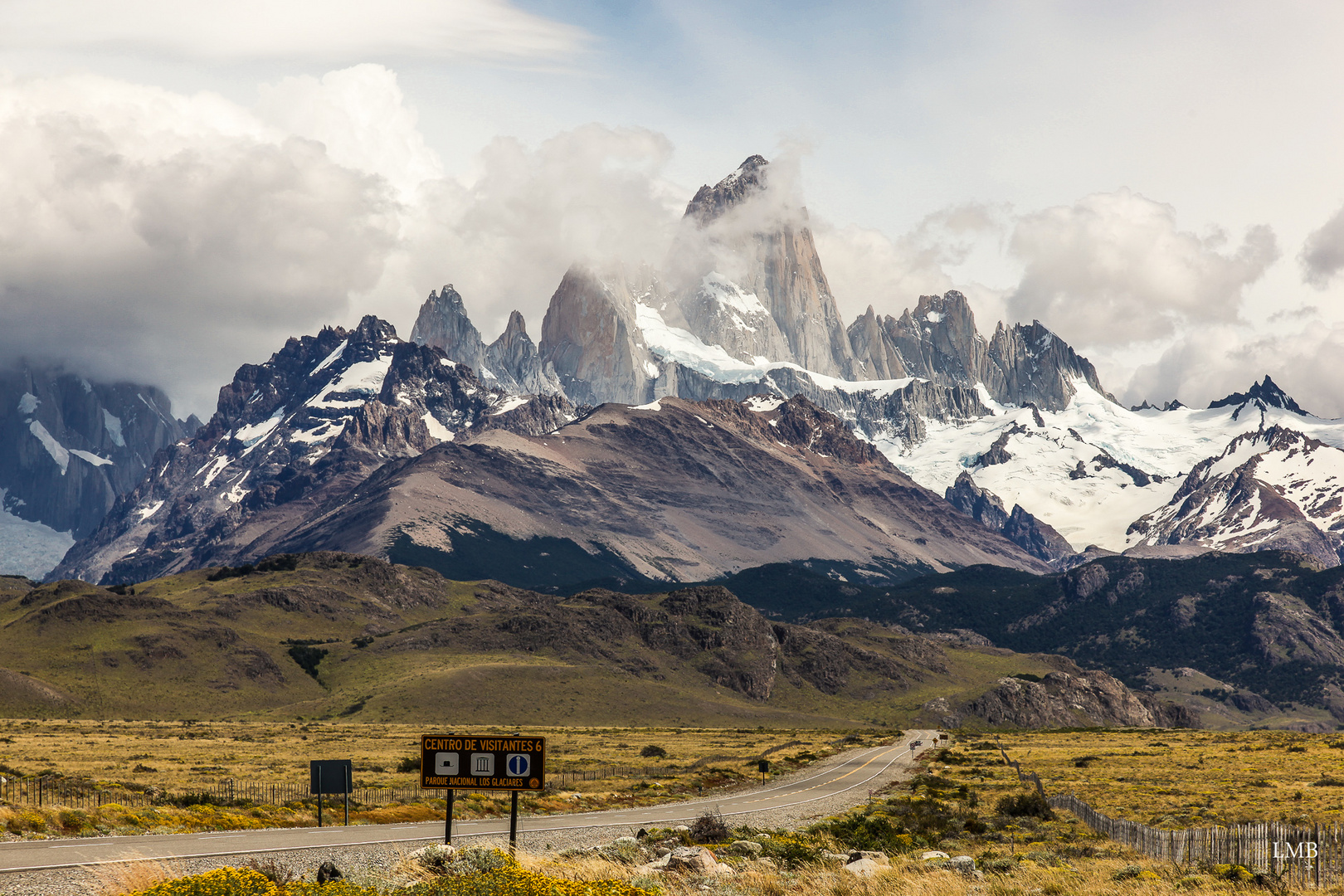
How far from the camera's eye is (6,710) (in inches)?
7825

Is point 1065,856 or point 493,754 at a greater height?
point 493,754

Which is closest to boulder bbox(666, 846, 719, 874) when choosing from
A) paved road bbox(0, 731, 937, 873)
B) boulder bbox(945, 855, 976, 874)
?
boulder bbox(945, 855, 976, 874)

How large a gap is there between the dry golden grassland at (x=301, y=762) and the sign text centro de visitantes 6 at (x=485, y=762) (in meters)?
18.2

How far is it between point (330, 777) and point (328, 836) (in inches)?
246

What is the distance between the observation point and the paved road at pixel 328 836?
3709 centimetres

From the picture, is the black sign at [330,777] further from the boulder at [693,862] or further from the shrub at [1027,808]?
the shrub at [1027,808]

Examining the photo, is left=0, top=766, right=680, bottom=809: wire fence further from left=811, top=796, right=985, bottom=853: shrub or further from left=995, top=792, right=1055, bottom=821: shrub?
left=995, top=792, right=1055, bottom=821: shrub

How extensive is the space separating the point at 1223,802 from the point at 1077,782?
18282 millimetres

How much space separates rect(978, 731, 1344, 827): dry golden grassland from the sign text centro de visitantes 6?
2980 cm

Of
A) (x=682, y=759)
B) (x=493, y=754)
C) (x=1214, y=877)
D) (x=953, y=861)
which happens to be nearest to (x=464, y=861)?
(x=493, y=754)

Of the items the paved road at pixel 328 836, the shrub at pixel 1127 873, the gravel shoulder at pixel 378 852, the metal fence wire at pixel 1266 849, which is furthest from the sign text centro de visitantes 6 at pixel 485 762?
the metal fence wire at pixel 1266 849

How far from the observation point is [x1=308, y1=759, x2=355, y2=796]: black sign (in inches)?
2057

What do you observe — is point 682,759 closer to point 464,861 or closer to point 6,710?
point 464,861

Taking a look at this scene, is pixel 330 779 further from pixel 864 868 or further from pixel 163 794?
pixel 864 868
